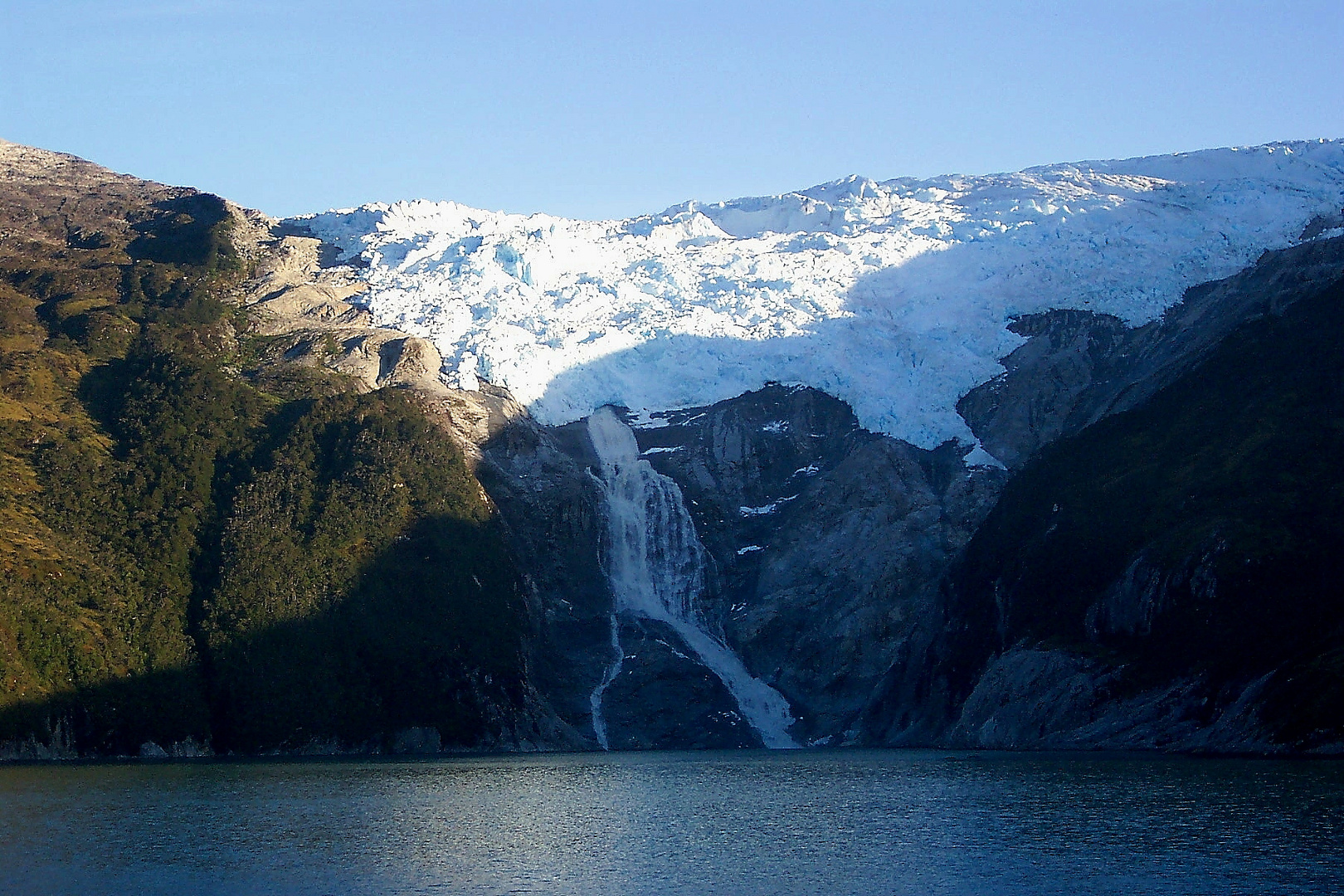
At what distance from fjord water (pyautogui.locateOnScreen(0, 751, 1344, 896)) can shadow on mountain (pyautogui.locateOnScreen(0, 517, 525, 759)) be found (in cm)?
2862

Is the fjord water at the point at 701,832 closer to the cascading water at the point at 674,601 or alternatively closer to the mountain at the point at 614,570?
the mountain at the point at 614,570

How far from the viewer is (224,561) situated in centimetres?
15538

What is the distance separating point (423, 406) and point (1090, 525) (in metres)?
90.9

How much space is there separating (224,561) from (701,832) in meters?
97.3

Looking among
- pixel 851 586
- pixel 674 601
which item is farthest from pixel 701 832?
pixel 674 601

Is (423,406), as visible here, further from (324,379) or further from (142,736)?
(142,736)

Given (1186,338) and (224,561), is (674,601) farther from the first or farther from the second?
(1186,338)

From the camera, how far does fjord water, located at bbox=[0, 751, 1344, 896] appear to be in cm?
5584

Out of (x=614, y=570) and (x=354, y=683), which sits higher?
(x=614, y=570)

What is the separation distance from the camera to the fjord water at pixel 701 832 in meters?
55.8

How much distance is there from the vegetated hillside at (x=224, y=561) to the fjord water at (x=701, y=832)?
33.5 metres

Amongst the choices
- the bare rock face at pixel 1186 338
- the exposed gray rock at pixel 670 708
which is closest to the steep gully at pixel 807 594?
the exposed gray rock at pixel 670 708

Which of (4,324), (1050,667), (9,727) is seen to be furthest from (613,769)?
(4,324)

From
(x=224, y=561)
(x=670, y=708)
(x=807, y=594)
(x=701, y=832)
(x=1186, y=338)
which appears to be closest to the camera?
(x=701, y=832)
